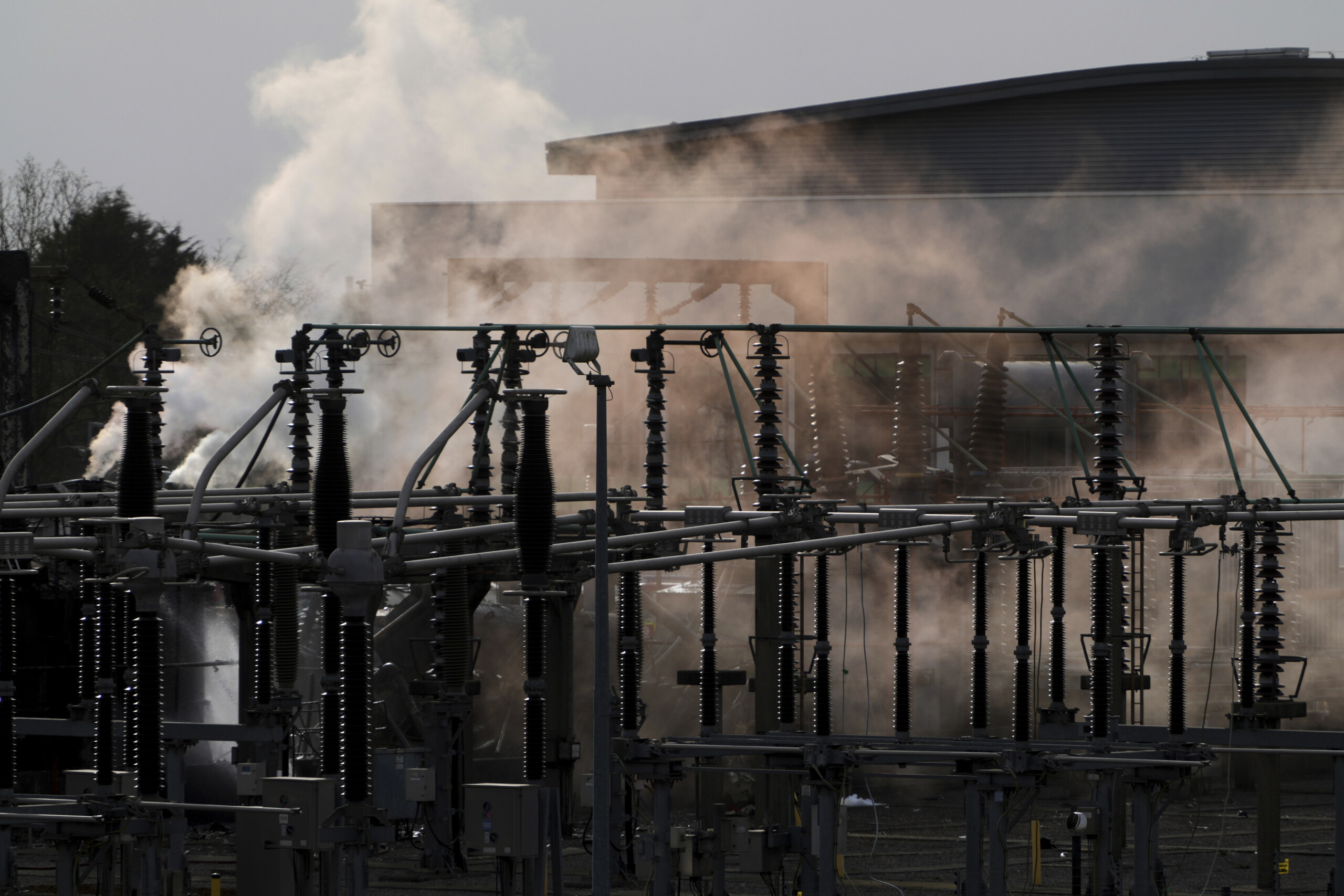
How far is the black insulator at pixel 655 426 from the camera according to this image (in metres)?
23.2

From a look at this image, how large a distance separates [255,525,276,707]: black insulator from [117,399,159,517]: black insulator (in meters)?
5.64

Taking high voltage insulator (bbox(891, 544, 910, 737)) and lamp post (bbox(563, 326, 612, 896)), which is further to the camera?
high voltage insulator (bbox(891, 544, 910, 737))

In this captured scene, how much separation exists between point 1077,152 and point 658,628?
57.9 feet

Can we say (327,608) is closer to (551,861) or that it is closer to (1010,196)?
(551,861)

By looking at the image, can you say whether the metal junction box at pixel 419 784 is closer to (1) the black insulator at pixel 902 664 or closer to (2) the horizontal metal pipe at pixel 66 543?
(2) the horizontal metal pipe at pixel 66 543

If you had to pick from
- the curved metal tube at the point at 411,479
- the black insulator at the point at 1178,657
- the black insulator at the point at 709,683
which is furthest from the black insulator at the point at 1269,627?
the curved metal tube at the point at 411,479

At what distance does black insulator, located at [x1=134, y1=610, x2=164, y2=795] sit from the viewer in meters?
17.3

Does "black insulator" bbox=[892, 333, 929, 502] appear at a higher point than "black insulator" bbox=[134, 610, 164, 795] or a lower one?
higher

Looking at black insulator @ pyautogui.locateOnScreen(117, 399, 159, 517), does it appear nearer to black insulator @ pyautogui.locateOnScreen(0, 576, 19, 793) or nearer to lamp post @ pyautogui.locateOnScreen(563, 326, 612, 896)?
black insulator @ pyautogui.locateOnScreen(0, 576, 19, 793)

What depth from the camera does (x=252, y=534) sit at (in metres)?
26.3

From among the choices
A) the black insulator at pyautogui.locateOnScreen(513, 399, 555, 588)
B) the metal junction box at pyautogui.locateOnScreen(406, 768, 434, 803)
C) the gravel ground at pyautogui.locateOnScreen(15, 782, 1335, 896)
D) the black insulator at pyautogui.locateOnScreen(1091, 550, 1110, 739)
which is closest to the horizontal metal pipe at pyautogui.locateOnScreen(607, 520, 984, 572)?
the black insulator at pyautogui.locateOnScreen(1091, 550, 1110, 739)

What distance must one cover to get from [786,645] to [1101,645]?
12.5ft

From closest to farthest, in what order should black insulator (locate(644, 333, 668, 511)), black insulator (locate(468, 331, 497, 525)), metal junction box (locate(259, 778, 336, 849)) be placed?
1. metal junction box (locate(259, 778, 336, 849))
2. black insulator (locate(644, 333, 668, 511))
3. black insulator (locate(468, 331, 497, 525))

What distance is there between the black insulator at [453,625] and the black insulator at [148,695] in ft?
23.0
